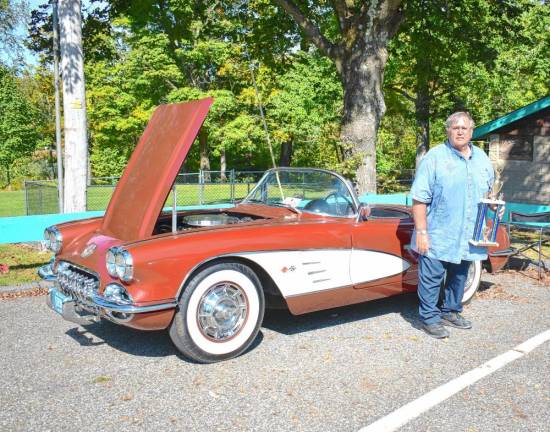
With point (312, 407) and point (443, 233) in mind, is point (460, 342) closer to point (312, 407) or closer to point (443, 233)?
point (443, 233)

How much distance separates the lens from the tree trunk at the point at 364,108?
36.2 ft

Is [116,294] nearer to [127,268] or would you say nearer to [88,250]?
[127,268]

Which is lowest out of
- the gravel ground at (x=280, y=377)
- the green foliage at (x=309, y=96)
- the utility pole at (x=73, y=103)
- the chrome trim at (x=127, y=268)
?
the gravel ground at (x=280, y=377)

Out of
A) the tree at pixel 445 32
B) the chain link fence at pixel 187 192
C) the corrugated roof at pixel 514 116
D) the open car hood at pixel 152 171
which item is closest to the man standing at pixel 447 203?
the open car hood at pixel 152 171

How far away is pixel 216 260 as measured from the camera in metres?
4.27

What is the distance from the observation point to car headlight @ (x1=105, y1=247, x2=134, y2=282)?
3.95 meters

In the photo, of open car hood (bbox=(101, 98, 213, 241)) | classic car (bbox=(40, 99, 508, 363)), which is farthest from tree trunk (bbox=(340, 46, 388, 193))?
open car hood (bbox=(101, 98, 213, 241))

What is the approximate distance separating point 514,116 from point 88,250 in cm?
1205

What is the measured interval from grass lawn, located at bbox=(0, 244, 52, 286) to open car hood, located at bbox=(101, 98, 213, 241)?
2.72 metres

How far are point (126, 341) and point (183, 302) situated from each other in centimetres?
105

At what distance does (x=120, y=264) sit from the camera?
3998 mm

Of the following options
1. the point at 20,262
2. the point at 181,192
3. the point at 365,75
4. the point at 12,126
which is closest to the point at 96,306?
the point at 20,262

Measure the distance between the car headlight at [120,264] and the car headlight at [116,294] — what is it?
0.08 m

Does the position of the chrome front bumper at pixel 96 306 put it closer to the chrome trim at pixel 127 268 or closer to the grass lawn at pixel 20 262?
the chrome trim at pixel 127 268
